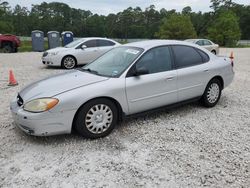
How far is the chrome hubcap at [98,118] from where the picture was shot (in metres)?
3.79

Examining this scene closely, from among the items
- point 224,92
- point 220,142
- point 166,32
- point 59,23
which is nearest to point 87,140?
point 220,142

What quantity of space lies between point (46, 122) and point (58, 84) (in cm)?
71

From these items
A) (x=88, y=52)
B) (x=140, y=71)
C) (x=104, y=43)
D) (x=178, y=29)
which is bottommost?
(x=140, y=71)

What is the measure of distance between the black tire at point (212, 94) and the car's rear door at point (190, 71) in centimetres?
15

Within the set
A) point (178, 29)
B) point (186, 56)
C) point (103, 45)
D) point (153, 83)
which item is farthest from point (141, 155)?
point (178, 29)

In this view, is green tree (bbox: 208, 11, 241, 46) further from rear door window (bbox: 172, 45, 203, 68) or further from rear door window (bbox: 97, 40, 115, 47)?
rear door window (bbox: 172, 45, 203, 68)

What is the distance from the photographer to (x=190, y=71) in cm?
479

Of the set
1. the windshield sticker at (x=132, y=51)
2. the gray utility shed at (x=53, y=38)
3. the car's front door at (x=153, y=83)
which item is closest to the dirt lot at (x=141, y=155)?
the car's front door at (x=153, y=83)

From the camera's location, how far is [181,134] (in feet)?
13.3

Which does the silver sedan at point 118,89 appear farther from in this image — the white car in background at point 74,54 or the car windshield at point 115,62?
the white car in background at point 74,54

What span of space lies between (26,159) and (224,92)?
16.8ft

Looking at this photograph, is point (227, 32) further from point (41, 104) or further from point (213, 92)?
point (41, 104)

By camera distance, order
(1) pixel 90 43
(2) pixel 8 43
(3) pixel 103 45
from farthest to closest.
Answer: (2) pixel 8 43 → (3) pixel 103 45 → (1) pixel 90 43

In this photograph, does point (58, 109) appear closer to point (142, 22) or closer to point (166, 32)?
point (166, 32)
